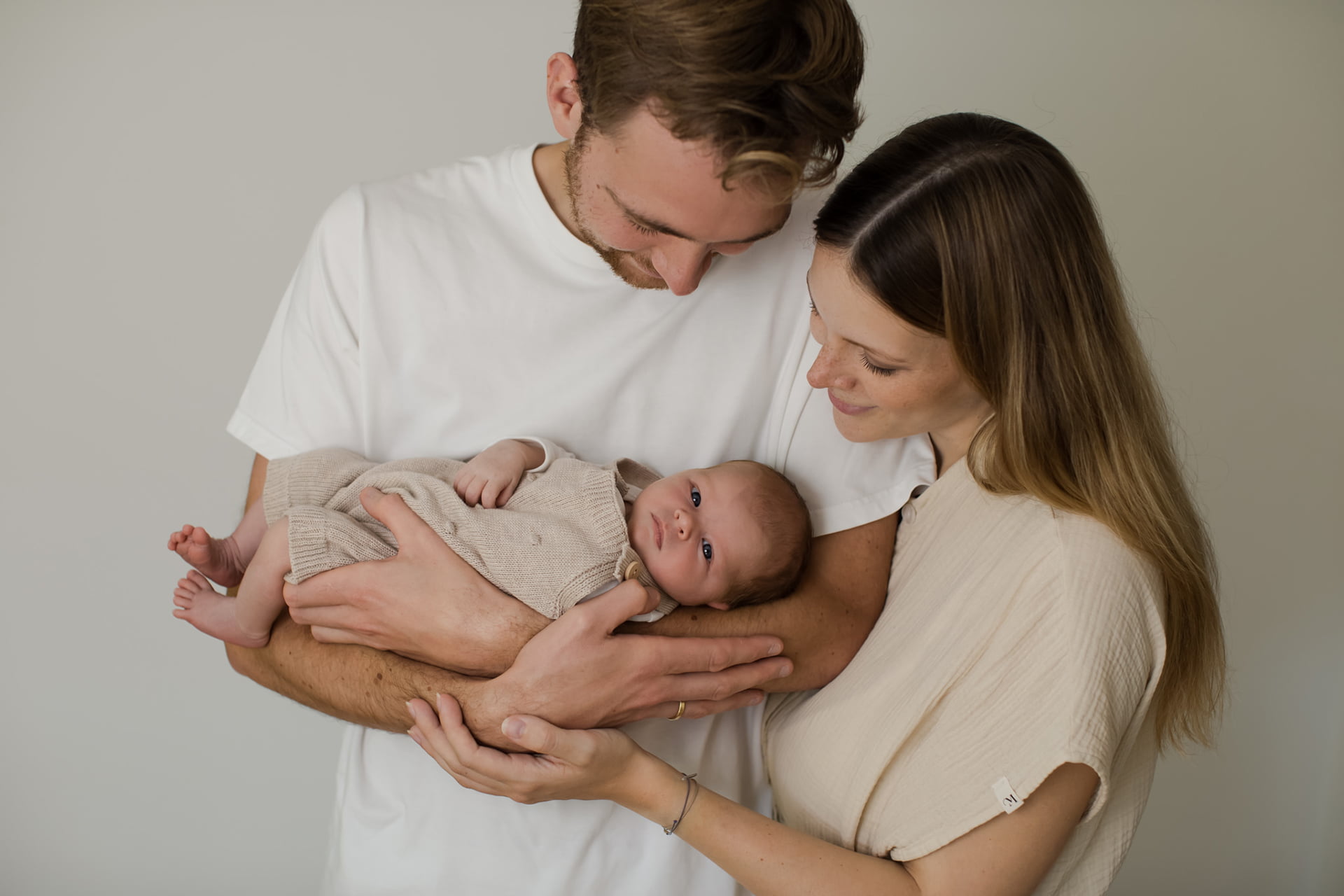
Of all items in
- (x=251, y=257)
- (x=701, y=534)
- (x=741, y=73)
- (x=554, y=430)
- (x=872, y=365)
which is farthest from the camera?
(x=251, y=257)

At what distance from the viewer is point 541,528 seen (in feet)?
5.40

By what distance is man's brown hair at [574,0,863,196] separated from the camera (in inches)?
54.9

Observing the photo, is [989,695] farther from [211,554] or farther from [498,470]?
[211,554]

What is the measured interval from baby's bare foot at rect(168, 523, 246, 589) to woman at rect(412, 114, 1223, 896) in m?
0.53

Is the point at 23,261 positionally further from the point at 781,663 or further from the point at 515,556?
the point at 781,663

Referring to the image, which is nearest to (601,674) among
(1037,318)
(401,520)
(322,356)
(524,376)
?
(401,520)

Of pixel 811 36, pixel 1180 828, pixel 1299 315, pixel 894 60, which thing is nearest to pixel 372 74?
pixel 894 60

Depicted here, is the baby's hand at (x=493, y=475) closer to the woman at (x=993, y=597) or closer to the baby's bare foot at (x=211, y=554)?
the woman at (x=993, y=597)

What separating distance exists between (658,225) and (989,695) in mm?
900

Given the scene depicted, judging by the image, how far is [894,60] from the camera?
264cm

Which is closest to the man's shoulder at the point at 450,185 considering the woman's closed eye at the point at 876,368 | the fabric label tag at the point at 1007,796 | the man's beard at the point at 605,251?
the man's beard at the point at 605,251

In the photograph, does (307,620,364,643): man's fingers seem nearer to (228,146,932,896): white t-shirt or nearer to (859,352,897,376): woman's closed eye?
(228,146,932,896): white t-shirt

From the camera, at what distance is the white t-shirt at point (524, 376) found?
5.81 feet

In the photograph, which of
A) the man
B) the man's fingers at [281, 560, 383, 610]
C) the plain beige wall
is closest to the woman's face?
the man
